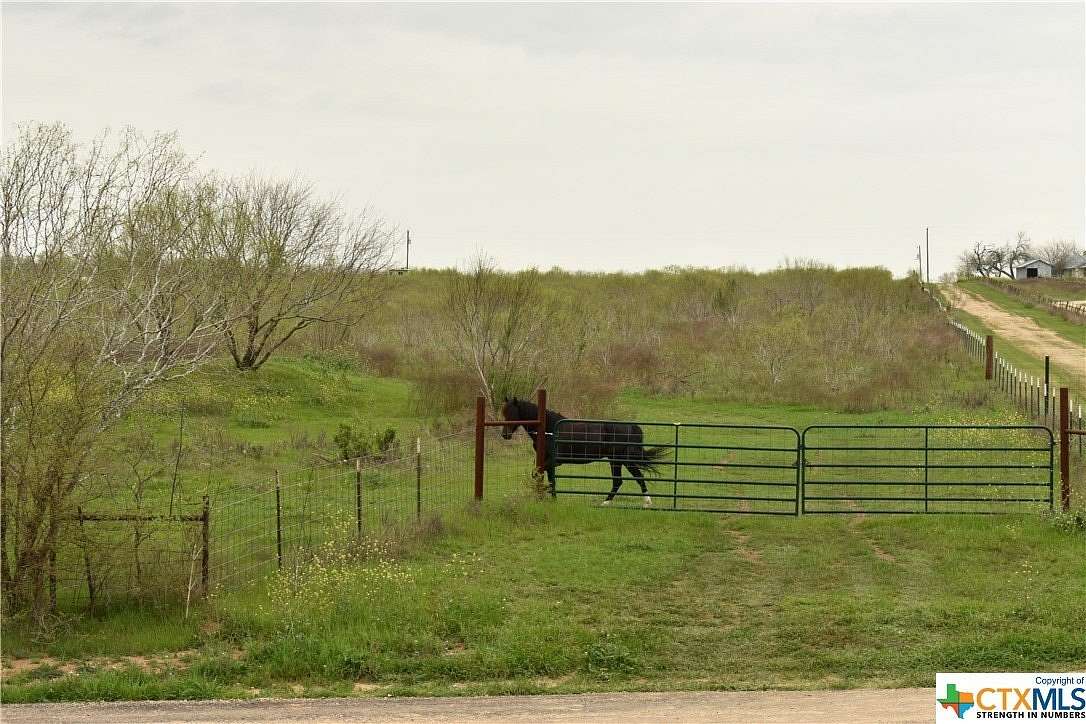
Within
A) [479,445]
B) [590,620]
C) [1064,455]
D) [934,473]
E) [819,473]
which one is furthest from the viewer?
[819,473]

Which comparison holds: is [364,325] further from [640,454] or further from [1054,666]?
[1054,666]

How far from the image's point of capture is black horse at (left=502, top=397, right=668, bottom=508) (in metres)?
16.0

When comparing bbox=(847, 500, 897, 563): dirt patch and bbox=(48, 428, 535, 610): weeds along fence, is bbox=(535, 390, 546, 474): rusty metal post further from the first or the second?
bbox=(847, 500, 897, 563): dirt patch

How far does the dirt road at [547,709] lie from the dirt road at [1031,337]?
2849 cm

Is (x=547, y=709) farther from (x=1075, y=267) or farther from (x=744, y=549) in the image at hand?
(x=1075, y=267)

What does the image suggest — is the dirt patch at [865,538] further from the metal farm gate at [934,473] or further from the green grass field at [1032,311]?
the green grass field at [1032,311]

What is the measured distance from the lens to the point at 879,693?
856 cm

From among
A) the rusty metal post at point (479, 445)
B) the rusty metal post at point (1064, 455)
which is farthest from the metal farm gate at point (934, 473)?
the rusty metal post at point (479, 445)

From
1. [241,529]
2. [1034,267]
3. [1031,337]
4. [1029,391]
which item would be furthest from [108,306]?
[1034,267]

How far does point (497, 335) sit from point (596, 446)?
1222cm

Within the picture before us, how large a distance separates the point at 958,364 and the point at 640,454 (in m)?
25.2

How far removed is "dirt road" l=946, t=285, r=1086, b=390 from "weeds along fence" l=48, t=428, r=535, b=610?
23888mm

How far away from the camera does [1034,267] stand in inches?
4449

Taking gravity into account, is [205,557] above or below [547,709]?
above
